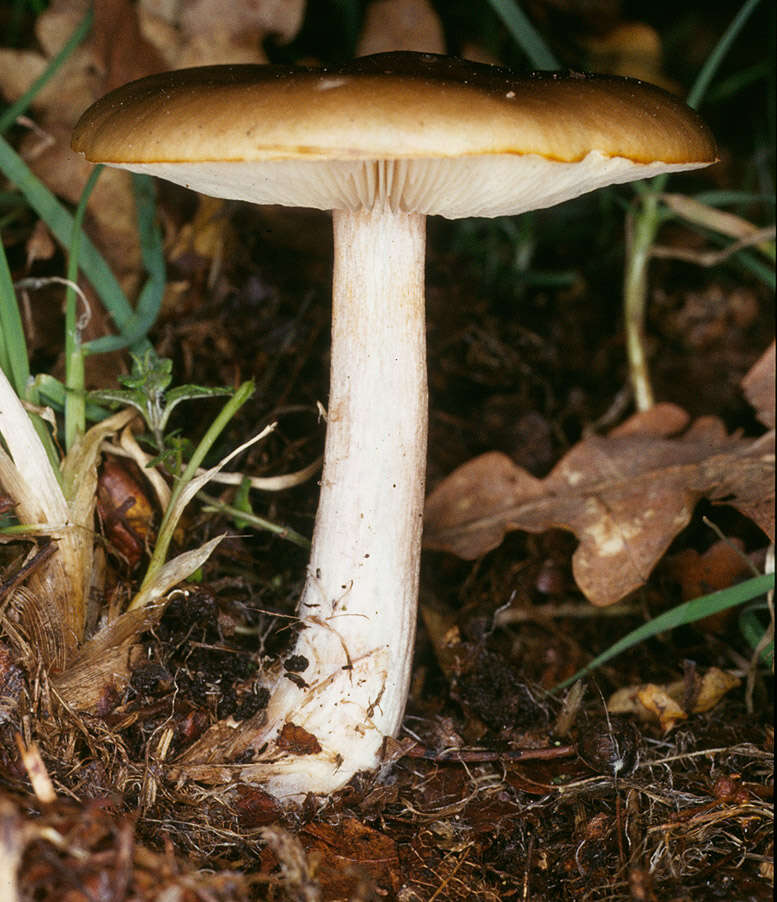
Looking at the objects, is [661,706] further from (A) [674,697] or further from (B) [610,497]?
(B) [610,497]

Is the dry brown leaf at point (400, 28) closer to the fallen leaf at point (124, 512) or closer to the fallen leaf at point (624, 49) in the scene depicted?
the fallen leaf at point (624, 49)

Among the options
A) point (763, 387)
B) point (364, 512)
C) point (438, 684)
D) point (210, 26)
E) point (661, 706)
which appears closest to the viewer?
point (364, 512)

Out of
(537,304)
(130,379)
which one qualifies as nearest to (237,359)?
(130,379)

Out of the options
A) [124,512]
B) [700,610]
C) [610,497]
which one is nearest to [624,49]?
[610,497]

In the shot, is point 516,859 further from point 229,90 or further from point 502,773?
point 229,90

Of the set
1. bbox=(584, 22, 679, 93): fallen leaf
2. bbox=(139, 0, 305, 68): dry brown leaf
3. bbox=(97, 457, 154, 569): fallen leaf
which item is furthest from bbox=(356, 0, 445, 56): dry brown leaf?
bbox=(97, 457, 154, 569): fallen leaf

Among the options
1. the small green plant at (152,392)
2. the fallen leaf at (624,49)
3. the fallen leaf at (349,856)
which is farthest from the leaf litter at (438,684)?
the fallen leaf at (624,49)
